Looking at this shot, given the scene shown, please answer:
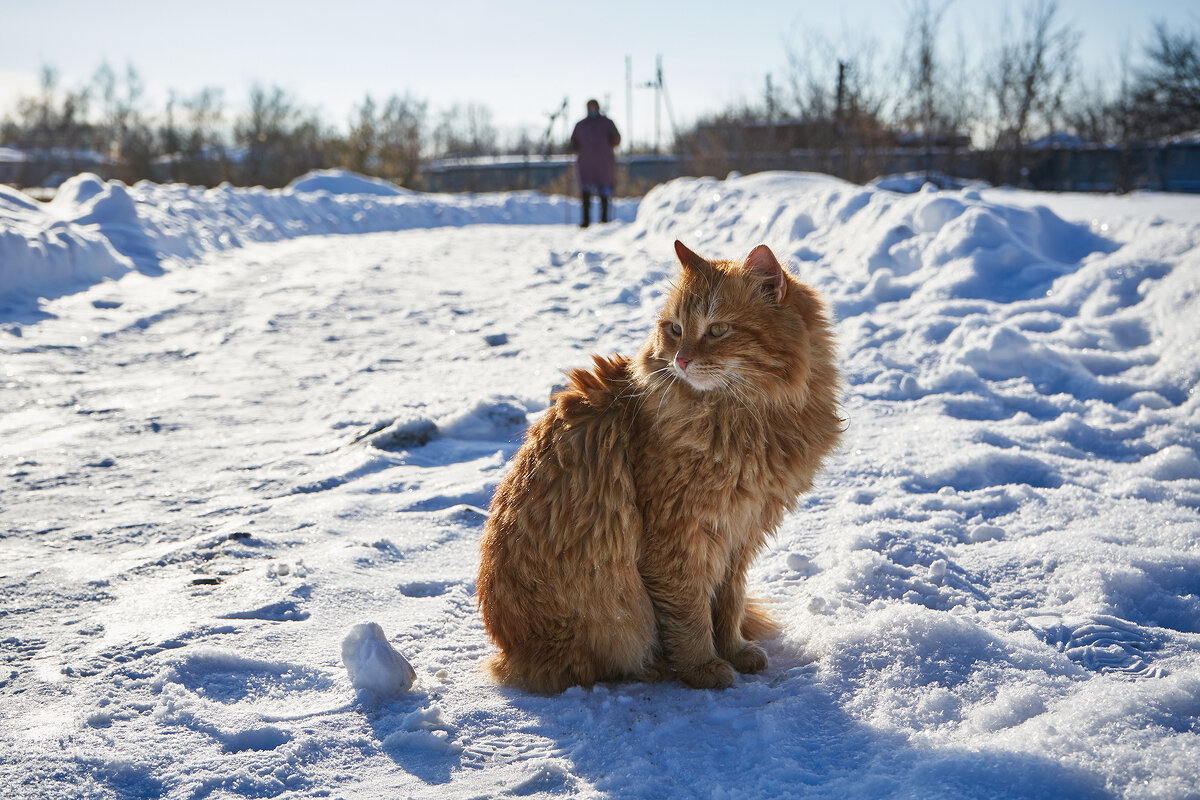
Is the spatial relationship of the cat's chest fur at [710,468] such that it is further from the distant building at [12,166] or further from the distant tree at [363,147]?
the distant building at [12,166]

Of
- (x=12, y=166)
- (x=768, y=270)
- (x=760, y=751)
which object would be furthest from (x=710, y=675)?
(x=12, y=166)

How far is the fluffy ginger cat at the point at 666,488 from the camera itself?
214 centimetres

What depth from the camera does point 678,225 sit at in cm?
1020

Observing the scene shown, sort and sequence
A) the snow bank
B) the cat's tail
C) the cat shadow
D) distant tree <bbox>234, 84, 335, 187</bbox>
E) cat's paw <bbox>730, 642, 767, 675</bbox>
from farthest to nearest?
distant tree <bbox>234, 84, 335, 187</bbox>
the snow bank
the cat's tail
cat's paw <bbox>730, 642, 767, 675</bbox>
the cat shadow

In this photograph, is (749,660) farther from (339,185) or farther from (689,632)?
(339,185)

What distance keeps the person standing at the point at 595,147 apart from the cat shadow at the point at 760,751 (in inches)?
472

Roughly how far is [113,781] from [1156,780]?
2266mm

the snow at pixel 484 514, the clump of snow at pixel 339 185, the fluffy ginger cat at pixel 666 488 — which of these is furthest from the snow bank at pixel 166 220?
the fluffy ginger cat at pixel 666 488

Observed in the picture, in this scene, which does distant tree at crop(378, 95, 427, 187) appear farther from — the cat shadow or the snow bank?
the cat shadow

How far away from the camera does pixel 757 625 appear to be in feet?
8.41

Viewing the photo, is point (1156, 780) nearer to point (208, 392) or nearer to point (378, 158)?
point (208, 392)

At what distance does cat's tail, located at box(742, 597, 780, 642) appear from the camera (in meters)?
2.55

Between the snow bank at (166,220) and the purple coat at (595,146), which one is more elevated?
the purple coat at (595,146)

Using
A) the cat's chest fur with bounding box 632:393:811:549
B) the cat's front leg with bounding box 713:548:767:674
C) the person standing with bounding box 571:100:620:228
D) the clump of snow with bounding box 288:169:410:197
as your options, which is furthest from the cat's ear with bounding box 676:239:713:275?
the clump of snow with bounding box 288:169:410:197
